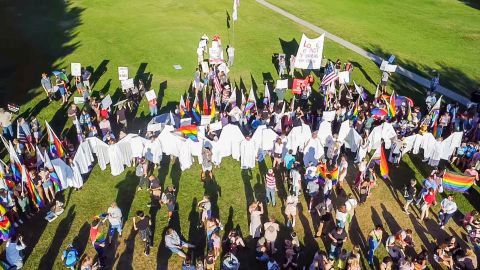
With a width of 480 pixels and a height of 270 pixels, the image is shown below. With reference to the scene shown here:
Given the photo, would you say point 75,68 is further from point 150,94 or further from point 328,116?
point 328,116

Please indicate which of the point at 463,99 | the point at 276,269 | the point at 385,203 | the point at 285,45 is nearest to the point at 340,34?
the point at 285,45

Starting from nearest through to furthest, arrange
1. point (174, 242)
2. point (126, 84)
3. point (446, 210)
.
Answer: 1. point (174, 242)
2. point (446, 210)
3. point (126, 84)

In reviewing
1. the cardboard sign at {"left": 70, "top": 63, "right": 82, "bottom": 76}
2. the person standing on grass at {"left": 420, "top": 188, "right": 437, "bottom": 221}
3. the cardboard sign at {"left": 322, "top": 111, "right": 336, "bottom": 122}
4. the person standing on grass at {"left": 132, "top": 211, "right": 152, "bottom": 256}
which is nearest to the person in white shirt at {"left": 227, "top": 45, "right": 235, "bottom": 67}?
the cardboard sign at {"left": 70, "top": 63, "right": 82, "bottom": 76}

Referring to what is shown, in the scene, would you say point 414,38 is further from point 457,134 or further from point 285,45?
point 457,134

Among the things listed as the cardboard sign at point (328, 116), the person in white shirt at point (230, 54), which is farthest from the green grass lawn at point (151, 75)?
the cardboard sign at point (328, 116)

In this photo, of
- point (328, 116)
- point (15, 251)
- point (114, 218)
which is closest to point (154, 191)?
point (114, 218)
